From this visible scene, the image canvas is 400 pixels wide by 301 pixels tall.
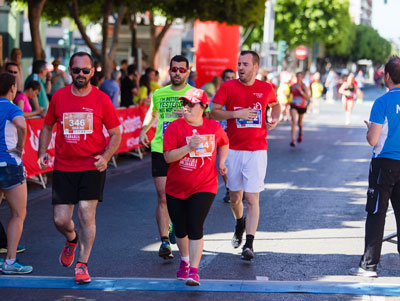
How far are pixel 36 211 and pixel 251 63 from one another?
4.27 metres

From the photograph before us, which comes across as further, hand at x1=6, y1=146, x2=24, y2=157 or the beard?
hand at x1=6, y1=146, x2=24, y2=157

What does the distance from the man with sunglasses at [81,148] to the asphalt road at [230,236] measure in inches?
23.7

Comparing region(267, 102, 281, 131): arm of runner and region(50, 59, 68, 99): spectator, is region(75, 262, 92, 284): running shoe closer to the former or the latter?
region(267, 102, 281, 131): arm of runner

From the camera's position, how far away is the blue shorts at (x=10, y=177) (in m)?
6.91

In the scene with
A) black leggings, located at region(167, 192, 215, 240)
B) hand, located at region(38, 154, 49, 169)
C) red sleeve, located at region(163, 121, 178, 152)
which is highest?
red sleeve, located at region(163, 121, 178, 152)

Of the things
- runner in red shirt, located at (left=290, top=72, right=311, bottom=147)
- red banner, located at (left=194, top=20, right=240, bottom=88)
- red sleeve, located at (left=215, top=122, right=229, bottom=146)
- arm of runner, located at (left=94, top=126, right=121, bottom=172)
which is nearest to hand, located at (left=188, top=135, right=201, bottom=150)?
red sleeve, located at (left=215, top=122, right=229, bottom=146)

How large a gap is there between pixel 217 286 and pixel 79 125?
1.76 m

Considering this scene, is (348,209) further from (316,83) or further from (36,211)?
(316,83)

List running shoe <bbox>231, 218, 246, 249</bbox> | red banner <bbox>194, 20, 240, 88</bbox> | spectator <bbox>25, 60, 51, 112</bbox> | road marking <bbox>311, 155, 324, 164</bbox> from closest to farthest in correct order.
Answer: running shoe <bbox>231, 218, 246, 249</bbox> → spectator <bbox>25, 60, 51, 112</bbox> → road marking <bbox>311, 155, 324, 164</bbox> → red banner <bbox>194, 20, 240, 88</bbox>

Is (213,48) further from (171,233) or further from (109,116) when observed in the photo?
(109,116)

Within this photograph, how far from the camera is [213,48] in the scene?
2948cm

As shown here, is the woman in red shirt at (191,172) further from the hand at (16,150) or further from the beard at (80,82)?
the hand at (16,150)

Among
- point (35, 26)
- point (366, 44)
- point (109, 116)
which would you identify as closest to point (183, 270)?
point (109, 116)

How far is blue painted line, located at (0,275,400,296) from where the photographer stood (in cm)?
645
